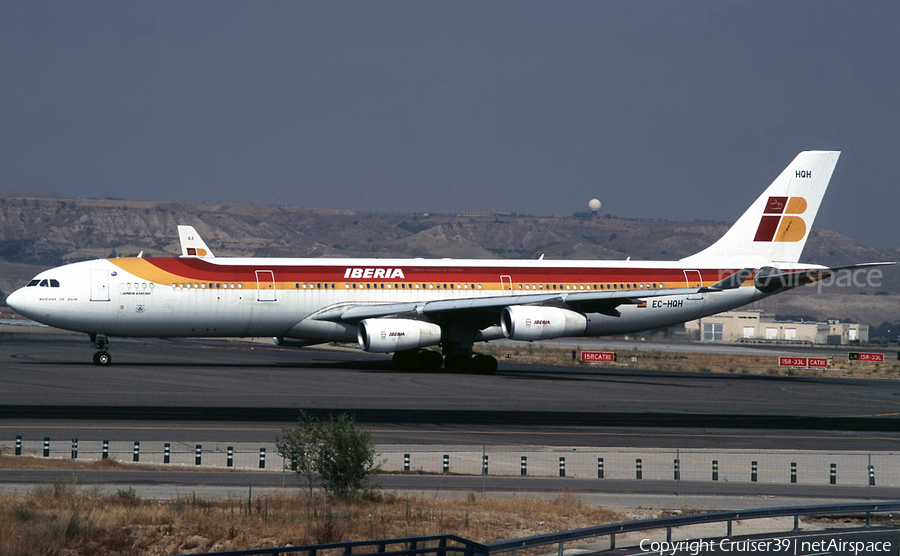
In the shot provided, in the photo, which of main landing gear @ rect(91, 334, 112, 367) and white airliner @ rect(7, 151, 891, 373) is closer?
white airliner @ rect(7, 151, 891, 373)

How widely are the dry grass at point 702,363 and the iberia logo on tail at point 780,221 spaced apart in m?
10.1

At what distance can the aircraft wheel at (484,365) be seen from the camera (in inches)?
2186

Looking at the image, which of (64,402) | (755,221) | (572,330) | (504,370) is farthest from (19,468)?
(755,221)

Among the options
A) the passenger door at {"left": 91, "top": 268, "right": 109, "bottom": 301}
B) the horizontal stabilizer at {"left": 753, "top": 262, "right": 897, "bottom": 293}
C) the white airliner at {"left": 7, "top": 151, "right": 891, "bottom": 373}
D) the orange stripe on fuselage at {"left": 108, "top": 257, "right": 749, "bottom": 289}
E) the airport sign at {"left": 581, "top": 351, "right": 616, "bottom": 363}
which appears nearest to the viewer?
the passenger door at {"left": 91, "top": 268, "right": 109, "bottom": 301}

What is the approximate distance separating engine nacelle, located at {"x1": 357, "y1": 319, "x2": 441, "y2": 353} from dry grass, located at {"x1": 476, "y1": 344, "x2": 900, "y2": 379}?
826 inches

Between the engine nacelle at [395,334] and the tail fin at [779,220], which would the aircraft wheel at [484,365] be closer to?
the engine nacelle at [395,334]

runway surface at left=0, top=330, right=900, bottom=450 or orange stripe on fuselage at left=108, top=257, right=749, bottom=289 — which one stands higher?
orange stripe on fuselage at left=108, top=257, right=749, bottom=289

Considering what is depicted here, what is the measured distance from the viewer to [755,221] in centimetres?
6103

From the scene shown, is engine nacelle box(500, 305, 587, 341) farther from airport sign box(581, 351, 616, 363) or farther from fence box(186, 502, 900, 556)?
fence box(186, 502, 900, 556)

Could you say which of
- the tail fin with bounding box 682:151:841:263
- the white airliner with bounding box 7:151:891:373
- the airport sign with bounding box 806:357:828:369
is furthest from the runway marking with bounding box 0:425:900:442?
the airport sign with bounding box 806:357:828:369

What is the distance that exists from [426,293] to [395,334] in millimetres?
4905

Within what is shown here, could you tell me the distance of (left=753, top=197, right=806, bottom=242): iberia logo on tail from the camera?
60.9 metres

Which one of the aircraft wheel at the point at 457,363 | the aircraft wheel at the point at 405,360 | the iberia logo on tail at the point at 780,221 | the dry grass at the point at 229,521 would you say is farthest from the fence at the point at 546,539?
the iberia logo on tail at the point at 780,221

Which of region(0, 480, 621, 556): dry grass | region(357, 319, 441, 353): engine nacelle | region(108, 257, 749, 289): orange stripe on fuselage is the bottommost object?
region(0, 480, 621, 556): dry grass
